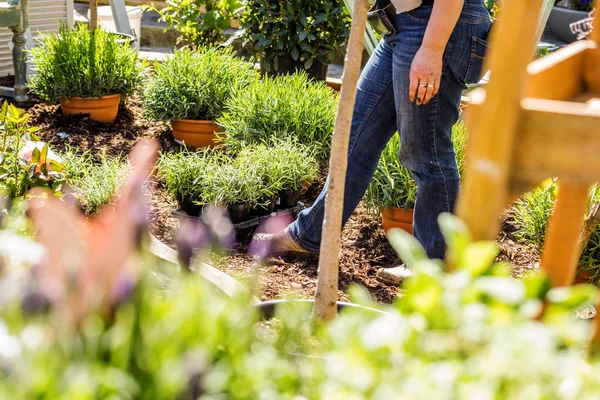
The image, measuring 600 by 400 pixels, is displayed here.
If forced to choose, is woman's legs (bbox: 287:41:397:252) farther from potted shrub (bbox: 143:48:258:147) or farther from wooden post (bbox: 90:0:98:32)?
wooden post (bbox: 90:0:98:32)

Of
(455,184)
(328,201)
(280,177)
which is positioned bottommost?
(280,177)

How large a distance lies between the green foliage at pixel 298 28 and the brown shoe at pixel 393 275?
87.7 inches

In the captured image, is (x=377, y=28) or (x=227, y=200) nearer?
(x=377, y=28)

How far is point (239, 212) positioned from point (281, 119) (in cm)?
64

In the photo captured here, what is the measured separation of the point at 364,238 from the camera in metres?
3.21

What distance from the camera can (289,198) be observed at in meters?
3.30

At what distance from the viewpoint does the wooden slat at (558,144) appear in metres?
0.92

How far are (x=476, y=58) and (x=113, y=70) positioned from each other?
257 centimetres

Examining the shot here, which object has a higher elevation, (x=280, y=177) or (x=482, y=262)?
(x=482, y=262)

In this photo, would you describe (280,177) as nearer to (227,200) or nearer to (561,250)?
(227,200)

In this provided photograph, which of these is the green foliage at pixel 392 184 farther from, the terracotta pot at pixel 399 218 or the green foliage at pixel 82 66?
the green foliage at pixel 82 66

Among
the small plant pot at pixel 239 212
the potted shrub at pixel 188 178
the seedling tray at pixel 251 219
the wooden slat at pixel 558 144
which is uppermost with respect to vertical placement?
the wooden slat at pixel 558 144

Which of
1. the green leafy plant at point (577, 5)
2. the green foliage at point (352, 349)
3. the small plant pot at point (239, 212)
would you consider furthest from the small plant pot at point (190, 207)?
the green leafy plant at point (577, 5)

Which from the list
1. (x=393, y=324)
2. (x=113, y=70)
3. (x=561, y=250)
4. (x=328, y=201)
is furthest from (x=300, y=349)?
(x=113, y=70)
